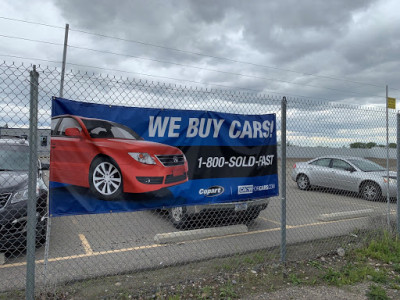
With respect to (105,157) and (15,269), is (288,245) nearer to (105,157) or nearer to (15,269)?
(105,157)

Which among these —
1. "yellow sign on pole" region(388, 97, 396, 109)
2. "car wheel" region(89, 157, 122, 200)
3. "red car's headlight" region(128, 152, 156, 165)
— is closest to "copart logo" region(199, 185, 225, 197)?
"red car's headlight" region(128, 152, 156, 165)

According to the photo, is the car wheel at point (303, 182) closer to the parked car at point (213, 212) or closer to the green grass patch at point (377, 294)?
the parked car at point (213, 212)

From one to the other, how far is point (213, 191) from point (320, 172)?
8.15m

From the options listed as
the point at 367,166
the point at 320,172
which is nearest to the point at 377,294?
the point at 367,166

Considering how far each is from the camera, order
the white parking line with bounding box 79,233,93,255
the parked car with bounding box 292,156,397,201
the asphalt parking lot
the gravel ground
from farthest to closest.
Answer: the parked car with bounding box 292,156,397,201 < the white parking line with bounding box 79,233,93,255 < the asphalt parking lot < the gravel ground

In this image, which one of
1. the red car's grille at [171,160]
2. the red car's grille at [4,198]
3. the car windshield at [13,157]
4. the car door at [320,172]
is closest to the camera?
the red car's grille at [171,160]

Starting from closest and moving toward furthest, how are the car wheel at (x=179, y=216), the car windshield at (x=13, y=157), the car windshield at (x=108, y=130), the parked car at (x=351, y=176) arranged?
the car windshield at (x=108, y=130) < the car windshield at (x=13, y=157) < the car wheel at (x=179, y=216) < the parked car at (x=351, y=176)

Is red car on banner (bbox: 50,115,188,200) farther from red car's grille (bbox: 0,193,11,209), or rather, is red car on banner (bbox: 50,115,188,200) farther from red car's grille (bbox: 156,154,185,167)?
red car's grille (bbox: 0,193,11,209)

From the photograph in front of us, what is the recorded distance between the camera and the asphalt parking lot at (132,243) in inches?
168

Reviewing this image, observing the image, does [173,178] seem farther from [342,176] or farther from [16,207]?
[342,176]

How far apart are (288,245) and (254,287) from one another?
1821 millimetres

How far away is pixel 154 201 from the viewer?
3.76 metres

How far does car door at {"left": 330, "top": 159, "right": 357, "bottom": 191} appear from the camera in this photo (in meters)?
10.2

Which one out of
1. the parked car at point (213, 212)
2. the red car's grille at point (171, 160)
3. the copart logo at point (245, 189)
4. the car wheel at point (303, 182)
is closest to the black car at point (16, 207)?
the parked car at point (213, 212)
